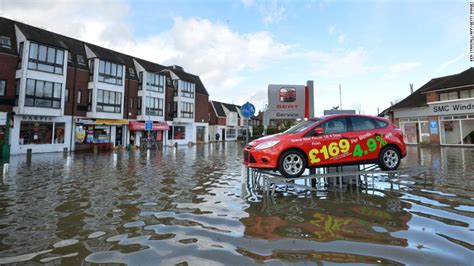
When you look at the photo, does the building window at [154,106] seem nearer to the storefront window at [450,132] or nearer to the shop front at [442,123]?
the shop front at [442,123]

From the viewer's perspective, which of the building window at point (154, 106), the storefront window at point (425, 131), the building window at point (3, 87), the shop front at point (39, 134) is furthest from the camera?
the building window at point (154, 106)

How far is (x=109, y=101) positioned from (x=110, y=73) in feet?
10.1

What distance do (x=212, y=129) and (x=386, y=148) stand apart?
48255 mm

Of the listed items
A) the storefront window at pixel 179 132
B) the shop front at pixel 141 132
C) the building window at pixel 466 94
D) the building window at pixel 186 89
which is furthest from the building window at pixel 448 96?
the storefront window at pixel 179 132

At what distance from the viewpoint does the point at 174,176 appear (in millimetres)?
10109

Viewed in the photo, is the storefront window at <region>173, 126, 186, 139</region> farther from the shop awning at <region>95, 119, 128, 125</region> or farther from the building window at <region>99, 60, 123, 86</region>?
the building window at <region>99, 60, 123, 86</region>

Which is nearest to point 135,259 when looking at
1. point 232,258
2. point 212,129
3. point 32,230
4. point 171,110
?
point 232,258

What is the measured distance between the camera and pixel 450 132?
1024 inches

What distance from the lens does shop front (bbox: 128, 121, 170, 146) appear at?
31.9 metres

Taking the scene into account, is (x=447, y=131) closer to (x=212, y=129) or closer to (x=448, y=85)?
(x=448, y=85)

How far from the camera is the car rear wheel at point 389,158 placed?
7281 millimetres

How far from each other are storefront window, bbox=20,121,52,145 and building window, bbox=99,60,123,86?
23.6ft

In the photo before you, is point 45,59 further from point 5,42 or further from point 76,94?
point 76,94

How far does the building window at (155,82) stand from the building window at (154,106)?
1395mm
